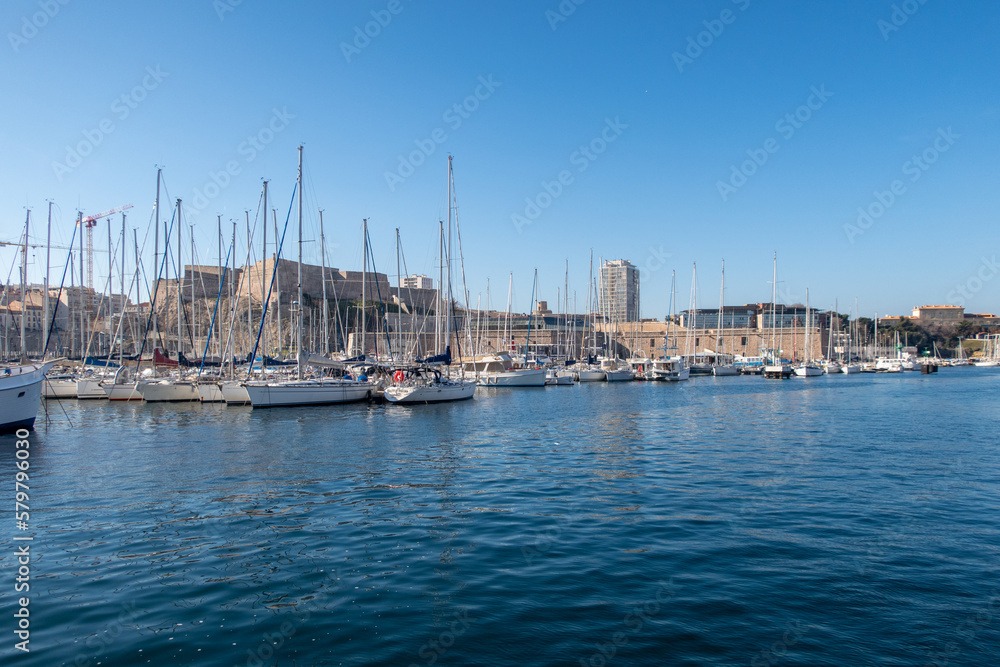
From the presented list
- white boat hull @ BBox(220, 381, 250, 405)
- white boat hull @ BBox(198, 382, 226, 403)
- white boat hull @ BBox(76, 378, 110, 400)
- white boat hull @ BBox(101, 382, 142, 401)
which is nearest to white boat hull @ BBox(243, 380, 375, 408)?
white boat hull @ BBox(220, 381, 250, 405)

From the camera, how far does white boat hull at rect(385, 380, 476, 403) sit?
1282 inches

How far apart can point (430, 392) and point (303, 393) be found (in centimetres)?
→ 640

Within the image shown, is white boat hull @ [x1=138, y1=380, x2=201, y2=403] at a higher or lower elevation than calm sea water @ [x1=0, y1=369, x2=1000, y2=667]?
higher

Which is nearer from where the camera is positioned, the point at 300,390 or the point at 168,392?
the point at 300,390

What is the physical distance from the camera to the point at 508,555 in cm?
855

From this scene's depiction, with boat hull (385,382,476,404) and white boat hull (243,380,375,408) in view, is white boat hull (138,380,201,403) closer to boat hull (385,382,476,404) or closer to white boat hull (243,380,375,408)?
white boat hull (243,380,375,408)

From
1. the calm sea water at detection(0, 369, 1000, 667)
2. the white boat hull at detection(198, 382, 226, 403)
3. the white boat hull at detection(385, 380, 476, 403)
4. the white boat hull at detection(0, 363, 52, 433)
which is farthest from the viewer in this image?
the white boat hull at detection(198, 382, 226, 403)

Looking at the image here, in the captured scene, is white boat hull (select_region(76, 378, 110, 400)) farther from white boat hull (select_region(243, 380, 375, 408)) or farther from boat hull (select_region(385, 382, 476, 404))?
boat hull (select_region(385, 382, 476, 404))

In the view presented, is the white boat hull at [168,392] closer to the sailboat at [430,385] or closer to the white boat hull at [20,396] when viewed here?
the sailboat at [430,385]

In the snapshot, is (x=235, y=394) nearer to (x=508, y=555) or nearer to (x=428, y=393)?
(x=428, y=393)

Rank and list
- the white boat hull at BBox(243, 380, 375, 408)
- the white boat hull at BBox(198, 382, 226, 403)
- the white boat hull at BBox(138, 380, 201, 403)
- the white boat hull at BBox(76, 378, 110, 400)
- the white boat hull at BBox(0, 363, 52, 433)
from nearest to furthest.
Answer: the white boat hull at BBox(0, 363, 52, 433), the white boat hull at BBox(243, 380, 375, 408), the white boat hull at BBox(198, 382, 226, 403), the white boat hull at BBox(138, 380, 201, 403), the white boat hull at BBox(76, 378, 110, 400)

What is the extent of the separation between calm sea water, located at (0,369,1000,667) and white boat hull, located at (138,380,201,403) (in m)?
16.5

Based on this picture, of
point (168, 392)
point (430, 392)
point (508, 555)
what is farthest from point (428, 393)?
point (508, 555)

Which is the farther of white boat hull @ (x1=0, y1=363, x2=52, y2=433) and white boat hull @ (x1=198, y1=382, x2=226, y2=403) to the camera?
white boat hull @ (x1=198, y1=382, x2=226, y2=403)
